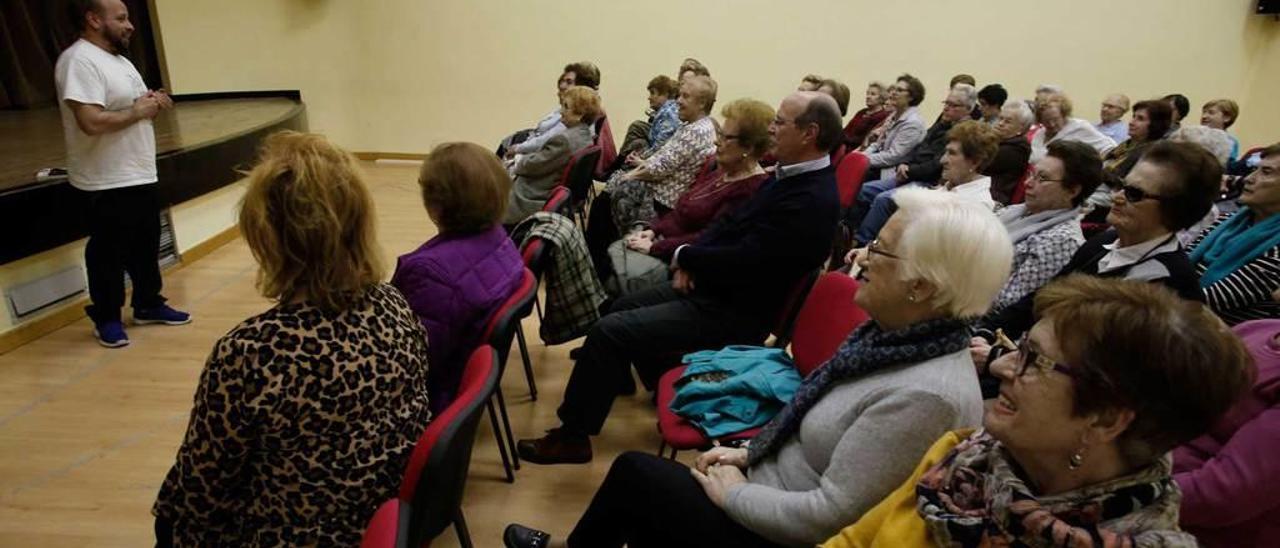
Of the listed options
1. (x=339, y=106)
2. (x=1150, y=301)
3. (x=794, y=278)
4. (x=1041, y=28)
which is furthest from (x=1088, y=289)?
(x=339, y=106)

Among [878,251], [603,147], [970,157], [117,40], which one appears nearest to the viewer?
[878,251]

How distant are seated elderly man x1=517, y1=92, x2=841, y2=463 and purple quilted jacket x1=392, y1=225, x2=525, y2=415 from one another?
485 millimetres

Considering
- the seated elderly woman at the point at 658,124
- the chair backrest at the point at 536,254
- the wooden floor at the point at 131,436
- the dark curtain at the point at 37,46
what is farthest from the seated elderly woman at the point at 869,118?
the dark curtain at the point at 37,46

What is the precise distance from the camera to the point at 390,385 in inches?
49.1

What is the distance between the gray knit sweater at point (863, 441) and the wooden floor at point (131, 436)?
971 mm

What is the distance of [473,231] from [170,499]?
94cm

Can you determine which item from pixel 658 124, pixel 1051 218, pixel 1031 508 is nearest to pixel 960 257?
pixel 1031 508

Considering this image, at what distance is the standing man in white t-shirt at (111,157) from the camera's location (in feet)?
9.03

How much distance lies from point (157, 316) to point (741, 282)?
9.55 feet

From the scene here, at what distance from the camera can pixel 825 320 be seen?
1812 mm

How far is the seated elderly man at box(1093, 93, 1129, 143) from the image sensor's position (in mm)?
5410

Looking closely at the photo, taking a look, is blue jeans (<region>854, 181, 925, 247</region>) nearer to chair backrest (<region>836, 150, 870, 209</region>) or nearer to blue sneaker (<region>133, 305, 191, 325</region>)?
chair backrest (<region>836, 150, 870, 209</region>)

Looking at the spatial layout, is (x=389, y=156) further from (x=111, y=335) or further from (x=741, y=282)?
(x=741, y=282)

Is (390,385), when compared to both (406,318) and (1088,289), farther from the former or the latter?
(1088,289)
